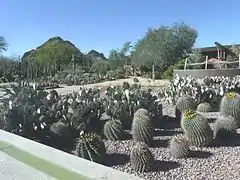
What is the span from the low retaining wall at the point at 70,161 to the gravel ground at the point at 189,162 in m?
1.09

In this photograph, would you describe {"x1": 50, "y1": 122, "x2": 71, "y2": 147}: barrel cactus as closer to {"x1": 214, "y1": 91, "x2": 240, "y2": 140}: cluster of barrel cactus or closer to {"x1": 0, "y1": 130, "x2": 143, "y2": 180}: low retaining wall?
{"x1": 0, "y1": 130, "x2": 143, "y2": 180}: low retaining wall

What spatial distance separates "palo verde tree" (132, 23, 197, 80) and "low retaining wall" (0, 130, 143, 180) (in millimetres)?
31732

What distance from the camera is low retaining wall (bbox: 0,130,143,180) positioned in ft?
13.7

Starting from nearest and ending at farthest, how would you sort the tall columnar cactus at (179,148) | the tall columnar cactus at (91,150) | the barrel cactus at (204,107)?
the tall columnar cactus at (91,150), the tall columnar cactus at (179,148), the barrel cactus at (204,107)

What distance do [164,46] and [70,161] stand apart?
35.2 meters

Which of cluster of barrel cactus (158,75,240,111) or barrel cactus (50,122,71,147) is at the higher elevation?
cluster of barrel cactus (158,75,240,111)

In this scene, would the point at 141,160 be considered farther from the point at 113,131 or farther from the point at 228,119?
the point at 228,119

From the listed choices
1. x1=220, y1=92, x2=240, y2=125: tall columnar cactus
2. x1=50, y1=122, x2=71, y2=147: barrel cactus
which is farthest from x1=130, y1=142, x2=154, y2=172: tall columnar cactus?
x1=220, y1=92, x2=240, y2=125: tall columnar cactus

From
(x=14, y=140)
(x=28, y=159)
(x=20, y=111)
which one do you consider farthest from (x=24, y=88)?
(x=28, y=159)

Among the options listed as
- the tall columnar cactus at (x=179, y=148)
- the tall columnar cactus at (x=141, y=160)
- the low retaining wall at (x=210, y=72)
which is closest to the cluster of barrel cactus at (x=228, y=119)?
the tall columnar cactus at (x=179, y=148)

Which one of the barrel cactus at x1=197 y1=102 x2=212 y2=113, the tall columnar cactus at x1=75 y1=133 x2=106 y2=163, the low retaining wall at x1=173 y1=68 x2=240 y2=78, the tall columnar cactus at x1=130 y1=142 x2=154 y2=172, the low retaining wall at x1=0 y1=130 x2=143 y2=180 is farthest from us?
the low retaining wall at x1=173 y1=68 x2=240 y2=78

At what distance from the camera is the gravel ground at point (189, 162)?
211 inches

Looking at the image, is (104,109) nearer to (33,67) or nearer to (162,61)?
(162,61)

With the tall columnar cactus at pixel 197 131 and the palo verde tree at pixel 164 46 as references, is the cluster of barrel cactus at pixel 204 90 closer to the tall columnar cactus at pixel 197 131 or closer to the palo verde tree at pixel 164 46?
the tall columnar cactus at pixel 197 131
